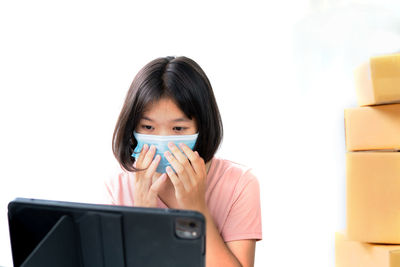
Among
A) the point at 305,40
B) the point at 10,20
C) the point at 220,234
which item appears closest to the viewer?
the point at 220,234

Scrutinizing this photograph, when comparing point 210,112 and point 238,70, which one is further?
point 238,70

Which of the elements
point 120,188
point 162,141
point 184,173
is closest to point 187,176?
point 184,173

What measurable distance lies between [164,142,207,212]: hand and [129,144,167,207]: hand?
0.12ft

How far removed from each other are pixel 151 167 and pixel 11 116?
1.05 m

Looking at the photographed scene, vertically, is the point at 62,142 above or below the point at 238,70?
below

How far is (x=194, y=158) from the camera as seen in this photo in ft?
3.34

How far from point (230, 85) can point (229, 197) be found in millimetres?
626

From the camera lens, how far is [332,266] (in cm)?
168

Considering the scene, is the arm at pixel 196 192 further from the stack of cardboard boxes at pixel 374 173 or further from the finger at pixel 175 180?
the stack of cardboard boxes at pixel 374 173

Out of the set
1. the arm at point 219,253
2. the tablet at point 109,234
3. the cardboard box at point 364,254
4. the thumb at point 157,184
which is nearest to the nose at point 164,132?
the thumb at point 157,184

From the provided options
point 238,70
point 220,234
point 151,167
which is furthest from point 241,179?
point 238,70

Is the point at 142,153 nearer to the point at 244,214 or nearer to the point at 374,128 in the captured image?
the point at 244,214

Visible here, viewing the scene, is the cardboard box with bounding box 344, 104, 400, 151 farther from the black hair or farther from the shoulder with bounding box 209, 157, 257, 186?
the black hair

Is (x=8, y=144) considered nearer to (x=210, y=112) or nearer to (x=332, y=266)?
(x=210, y=112)
